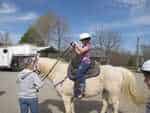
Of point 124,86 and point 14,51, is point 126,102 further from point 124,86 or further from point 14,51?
point 14,51

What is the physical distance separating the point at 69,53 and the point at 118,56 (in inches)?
1813

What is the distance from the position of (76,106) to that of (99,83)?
2.24 metres

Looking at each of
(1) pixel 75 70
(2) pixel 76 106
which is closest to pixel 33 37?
(2) pixel 76 106

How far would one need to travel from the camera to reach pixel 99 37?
58469 millimetres

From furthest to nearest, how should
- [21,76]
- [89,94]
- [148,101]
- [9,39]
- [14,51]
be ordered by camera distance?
[9,39] → [14,51] → [89,94] → [21,76] → [148,101]

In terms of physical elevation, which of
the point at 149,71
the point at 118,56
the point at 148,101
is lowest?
the point at 118,56

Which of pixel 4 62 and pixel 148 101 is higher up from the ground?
pixel 148 101

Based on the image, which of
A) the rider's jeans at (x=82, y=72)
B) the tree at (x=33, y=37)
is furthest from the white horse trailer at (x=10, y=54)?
the rider's jeans at (x=82, y=72)

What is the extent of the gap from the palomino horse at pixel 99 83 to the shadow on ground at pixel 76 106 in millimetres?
1252

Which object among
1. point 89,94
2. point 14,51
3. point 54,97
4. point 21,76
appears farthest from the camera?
point 14,51

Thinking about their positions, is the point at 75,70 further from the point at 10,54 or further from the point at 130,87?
the point at 10,54

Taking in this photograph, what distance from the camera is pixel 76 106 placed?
984 centimetres

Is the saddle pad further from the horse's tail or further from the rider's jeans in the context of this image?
the horse's tail

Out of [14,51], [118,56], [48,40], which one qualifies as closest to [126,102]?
[14,51]
